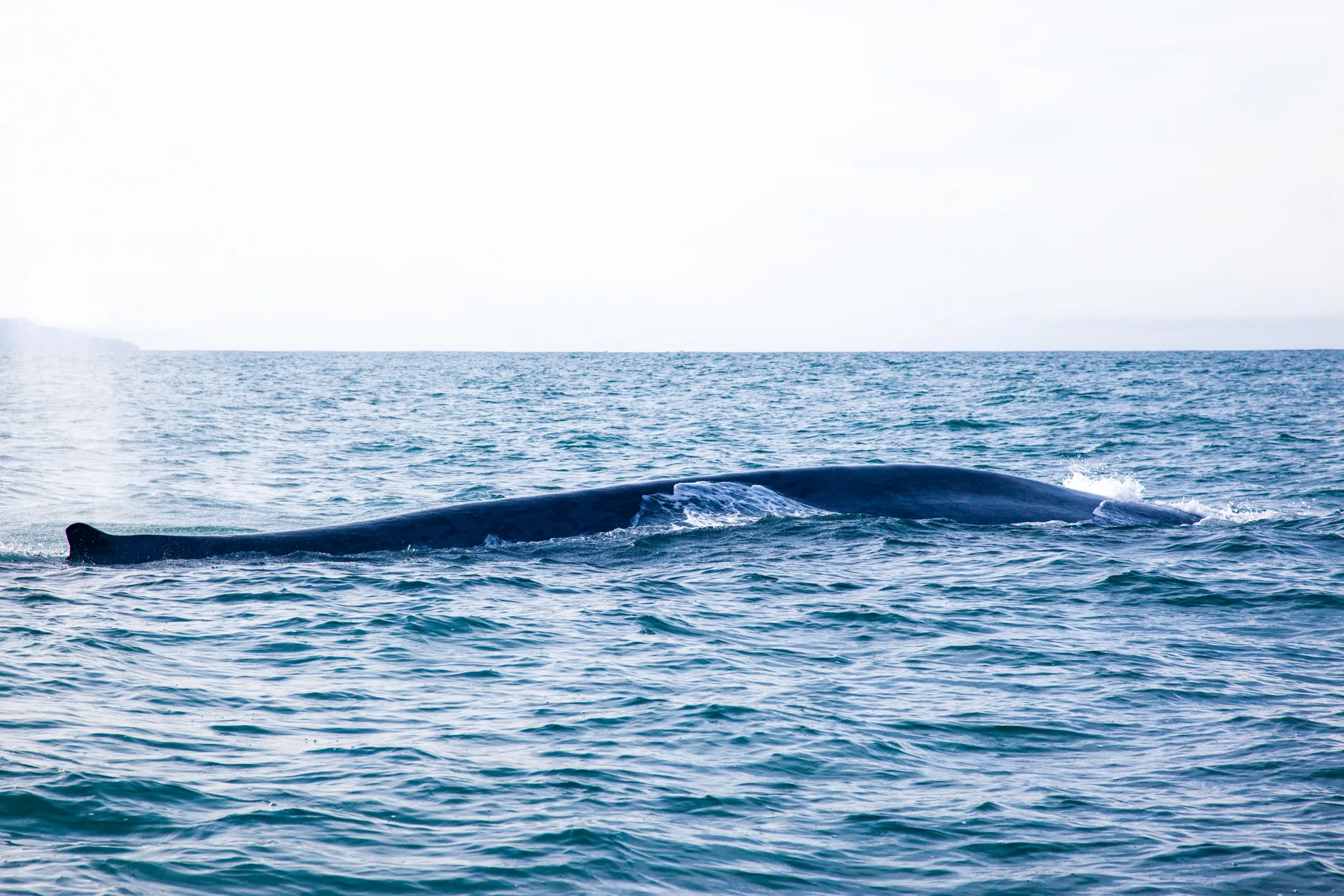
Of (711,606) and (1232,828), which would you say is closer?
(1232,828)

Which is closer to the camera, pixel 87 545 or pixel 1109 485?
pixel 87 545

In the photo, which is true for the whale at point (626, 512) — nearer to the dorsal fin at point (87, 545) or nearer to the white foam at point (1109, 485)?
the dorsal fin at point (87, 545)

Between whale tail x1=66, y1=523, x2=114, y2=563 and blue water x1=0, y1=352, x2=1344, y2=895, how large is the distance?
0.62m

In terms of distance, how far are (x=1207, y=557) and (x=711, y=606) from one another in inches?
265

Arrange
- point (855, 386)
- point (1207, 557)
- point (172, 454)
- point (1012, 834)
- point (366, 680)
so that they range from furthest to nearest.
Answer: point (855, 386)
point (172, 454)
point (1207, 557)
point (366, 680)
point (1012, 834)

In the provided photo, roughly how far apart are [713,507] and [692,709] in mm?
7499

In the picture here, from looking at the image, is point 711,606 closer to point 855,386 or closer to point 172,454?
point 172,454

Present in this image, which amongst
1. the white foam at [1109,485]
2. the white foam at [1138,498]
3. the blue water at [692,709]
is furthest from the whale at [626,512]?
the white foam at [1109,485]

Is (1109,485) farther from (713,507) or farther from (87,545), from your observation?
(87,545)

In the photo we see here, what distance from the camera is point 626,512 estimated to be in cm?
1608

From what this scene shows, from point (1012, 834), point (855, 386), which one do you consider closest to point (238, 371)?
point (855, 386)

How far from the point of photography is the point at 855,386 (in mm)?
73875

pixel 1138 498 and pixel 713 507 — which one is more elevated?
pixel 713 507

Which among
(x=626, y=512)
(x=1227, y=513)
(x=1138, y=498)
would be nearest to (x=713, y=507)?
(x=626, y=512)
